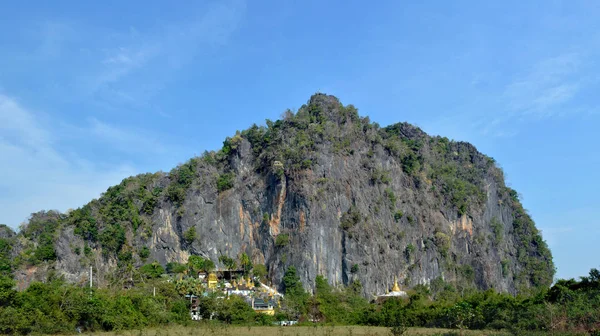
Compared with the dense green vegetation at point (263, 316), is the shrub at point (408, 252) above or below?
above

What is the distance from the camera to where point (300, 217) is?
3206 inches

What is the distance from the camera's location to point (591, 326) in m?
26.2

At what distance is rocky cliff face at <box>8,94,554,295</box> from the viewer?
268 feet

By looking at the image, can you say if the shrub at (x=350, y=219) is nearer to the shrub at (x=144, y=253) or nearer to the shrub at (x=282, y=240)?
the shrub at (x=282, y=240)

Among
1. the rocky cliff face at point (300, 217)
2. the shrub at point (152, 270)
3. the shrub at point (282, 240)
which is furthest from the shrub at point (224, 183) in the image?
the shrub at point (152, 270)

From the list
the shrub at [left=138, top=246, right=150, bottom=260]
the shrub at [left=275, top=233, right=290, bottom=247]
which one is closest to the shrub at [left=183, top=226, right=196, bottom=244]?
the shrub at [left=138, top=246, right=150, bottom=260]

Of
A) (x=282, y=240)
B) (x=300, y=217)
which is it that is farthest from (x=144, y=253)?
(x=300, y=217)

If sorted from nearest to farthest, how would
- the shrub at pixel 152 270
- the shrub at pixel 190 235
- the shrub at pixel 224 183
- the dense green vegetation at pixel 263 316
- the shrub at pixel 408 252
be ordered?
the dense green vegetation at pixel 263 316 → the shrub at pixel 152 270 → the shrub at pixel 190 235 → the shrub at pixel 408 252 → the shrub at pixel 224 183

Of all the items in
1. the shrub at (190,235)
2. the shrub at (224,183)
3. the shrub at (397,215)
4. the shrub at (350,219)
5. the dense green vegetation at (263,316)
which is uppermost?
the shrub at (224,183)

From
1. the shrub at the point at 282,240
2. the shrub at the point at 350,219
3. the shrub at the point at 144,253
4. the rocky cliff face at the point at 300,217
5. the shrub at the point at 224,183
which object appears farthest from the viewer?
the shrub at the point at 224,183

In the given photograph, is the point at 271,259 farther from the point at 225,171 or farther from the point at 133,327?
the point at 133,327

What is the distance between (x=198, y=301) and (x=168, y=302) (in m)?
4.34

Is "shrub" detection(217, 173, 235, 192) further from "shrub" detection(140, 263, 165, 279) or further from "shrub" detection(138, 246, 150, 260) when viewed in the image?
"shrub" detection(140, 263, 165, 279)

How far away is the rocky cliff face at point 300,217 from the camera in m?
81.6
